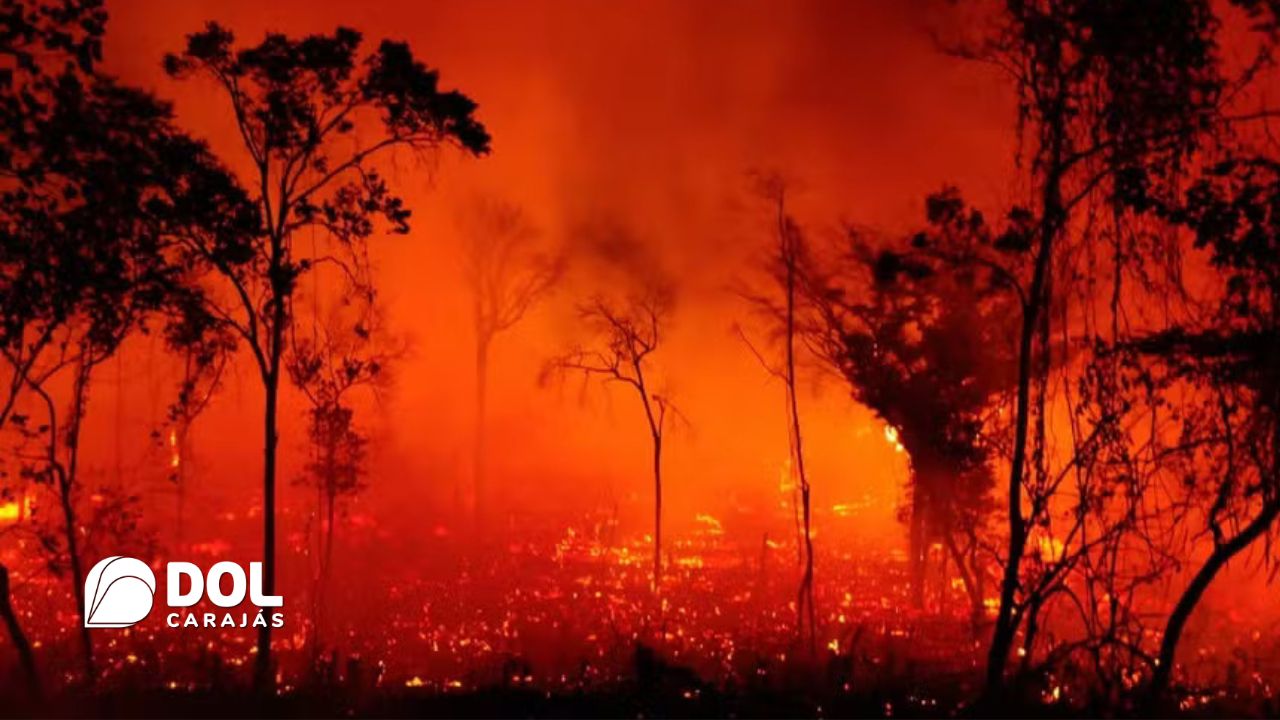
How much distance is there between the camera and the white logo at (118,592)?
18719mm

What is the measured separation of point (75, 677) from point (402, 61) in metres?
10.1

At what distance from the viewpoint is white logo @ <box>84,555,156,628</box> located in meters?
18.7

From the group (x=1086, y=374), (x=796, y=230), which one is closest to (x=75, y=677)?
(x=1086, y=374)

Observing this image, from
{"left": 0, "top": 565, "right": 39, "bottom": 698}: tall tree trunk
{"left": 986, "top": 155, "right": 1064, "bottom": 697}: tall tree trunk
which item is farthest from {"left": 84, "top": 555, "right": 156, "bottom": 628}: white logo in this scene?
{"left": 986, "top": 155, "right": 1064, "bottom": 697}: tall tree trunk

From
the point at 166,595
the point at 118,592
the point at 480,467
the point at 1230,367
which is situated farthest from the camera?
the point at 480,467

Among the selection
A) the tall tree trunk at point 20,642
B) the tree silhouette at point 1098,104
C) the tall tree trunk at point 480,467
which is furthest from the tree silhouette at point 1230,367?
the tall tree trunk at point 480,467

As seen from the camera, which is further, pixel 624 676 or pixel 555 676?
pixel 555 676

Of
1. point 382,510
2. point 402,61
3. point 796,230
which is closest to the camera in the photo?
point 402,61

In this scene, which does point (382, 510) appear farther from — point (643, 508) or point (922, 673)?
point (922, 673)

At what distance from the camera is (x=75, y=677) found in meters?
14.6

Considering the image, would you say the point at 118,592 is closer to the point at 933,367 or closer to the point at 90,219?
the point at 90,219

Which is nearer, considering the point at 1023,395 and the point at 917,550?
the point at 1023,395

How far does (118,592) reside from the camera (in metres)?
19.9

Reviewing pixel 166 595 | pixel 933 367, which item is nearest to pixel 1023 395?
pixel 933 367
